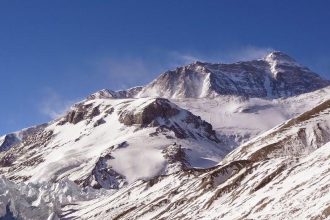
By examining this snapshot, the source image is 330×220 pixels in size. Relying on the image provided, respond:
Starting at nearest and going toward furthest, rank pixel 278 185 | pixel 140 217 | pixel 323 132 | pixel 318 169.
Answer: pixel 318 169
pixel 278 185
pixel 140 217
pixel 323 132

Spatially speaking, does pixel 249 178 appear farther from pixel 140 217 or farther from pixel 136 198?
pixel 136 198

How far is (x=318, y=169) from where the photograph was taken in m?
86.6

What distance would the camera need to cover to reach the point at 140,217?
470ft

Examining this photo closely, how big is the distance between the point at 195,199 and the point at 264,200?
134ft

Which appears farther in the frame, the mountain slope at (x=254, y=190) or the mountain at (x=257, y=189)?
the mountain at (x=257, y=189)

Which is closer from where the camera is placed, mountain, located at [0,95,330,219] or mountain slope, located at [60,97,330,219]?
mountain slope, located at [60,97,330,219]

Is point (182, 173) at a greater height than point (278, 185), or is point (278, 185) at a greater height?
point (182, 173)

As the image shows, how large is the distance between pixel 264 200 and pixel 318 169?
7844 millimetres

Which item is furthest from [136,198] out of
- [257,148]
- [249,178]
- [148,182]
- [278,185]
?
[278,185]

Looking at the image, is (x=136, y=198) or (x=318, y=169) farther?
(x=136, y=198)

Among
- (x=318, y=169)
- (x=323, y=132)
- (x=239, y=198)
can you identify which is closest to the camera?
(x=318, y=169)

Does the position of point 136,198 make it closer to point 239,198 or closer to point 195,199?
point 195,199

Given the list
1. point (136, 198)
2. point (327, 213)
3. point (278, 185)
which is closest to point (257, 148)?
point (136, 198)

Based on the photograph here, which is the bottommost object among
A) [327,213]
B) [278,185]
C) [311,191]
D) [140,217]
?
[327,213]
